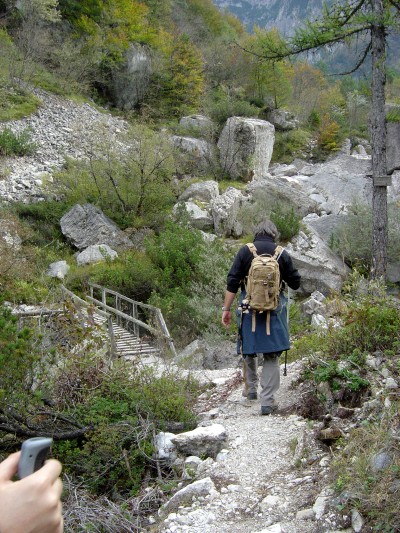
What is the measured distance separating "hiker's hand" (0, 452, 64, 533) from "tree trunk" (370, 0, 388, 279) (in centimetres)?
880

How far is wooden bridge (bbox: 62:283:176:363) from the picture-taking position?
7340 mm

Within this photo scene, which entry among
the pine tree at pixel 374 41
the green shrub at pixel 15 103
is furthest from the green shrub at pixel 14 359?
the green shrub at pixel 15 103

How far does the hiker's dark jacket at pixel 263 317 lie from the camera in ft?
15.3

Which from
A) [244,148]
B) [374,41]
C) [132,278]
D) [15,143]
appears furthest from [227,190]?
[374,41]

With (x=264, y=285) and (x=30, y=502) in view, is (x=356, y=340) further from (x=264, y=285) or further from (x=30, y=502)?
(x=30, y=502)

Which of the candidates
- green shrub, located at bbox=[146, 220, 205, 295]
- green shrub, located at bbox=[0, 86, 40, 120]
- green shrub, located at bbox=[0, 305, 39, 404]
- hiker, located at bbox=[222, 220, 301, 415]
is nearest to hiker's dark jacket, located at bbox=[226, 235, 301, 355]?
hiker, located at bbox=[222, 220, 301, 415]

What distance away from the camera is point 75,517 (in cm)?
348

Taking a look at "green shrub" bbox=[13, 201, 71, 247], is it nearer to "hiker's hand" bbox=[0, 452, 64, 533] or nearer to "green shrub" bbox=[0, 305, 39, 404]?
"green shrub" bbox=[0, 305, 39, 404]

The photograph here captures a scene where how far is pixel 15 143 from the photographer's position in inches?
770

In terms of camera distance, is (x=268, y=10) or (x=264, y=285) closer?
(x=264, y=285)

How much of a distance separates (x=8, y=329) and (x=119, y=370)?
1186mm

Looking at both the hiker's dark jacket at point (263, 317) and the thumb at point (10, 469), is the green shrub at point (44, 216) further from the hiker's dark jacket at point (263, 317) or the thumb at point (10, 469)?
the thumb at point (10, 469)

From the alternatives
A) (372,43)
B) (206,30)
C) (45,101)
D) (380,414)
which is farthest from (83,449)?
(206,30)

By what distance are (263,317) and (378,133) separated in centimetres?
580
